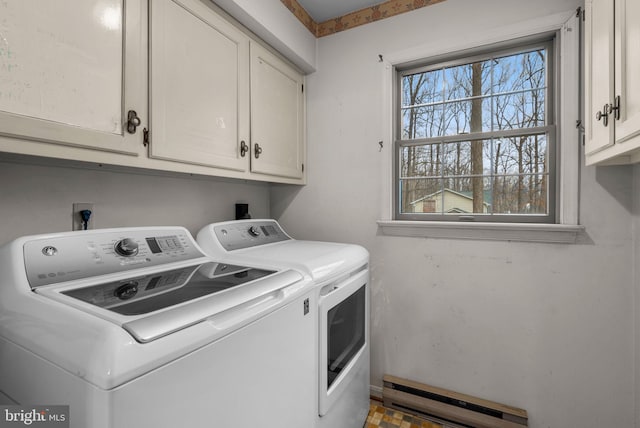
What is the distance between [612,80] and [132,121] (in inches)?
70.9

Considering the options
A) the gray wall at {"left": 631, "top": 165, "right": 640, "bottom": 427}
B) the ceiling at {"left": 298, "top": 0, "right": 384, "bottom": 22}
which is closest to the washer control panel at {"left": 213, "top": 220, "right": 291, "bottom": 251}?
the ceiling at {"left": 298, "top": 0, "right": 384, "bottom": 22}

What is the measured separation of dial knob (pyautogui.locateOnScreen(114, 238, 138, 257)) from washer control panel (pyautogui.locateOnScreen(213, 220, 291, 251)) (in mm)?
442

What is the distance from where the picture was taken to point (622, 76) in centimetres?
107

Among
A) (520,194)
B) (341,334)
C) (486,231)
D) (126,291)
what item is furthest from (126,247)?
(520,194)

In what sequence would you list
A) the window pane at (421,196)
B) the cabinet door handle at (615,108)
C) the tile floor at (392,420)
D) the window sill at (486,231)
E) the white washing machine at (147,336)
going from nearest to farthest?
the white washing machine at (147,336) → the cabinet door handle at (615,108) → the window sill at (486,231) → the tile floor at (392,420) → the window pane at (421,196)

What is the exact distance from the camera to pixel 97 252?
3.44ft

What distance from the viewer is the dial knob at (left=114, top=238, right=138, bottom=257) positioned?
111 centimetres

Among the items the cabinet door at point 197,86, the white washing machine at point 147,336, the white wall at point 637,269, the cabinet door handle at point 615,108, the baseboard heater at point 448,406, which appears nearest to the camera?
the white washing machine at point 147,336

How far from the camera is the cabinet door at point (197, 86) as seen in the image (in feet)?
4.02

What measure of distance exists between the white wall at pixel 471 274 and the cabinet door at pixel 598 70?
0.30m

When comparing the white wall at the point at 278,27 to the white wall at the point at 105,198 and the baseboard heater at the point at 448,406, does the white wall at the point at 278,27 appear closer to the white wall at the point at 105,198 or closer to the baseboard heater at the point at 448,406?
the white wall at the point at 105,198

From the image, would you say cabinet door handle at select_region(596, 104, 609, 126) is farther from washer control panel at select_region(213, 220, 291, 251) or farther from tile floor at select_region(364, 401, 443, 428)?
tile floor at select_region(364, 401, 443, 428)

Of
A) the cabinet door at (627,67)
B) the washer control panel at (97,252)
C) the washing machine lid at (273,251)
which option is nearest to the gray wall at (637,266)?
the cabinet door at (627,67)

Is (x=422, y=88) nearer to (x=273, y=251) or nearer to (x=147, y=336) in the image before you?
(x=273, y=251)
